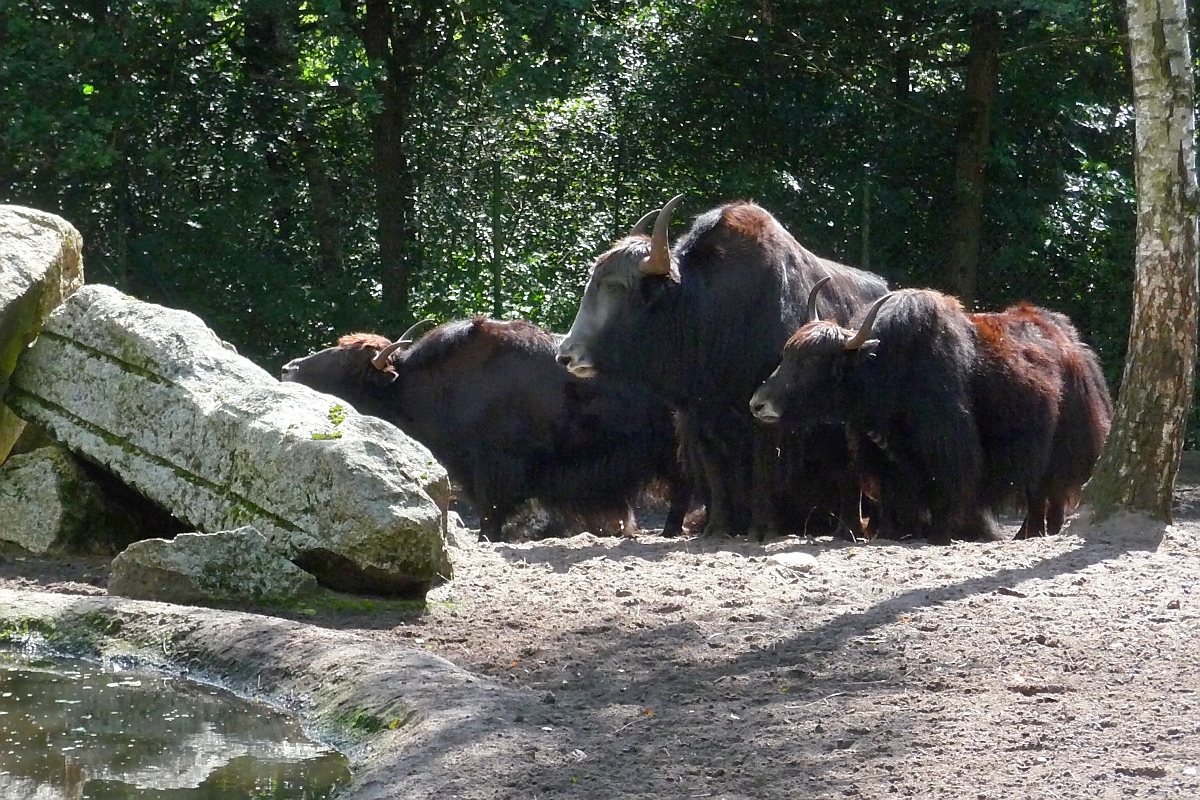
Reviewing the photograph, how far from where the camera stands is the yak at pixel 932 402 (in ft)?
29.5

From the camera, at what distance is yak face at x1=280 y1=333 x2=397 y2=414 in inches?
463

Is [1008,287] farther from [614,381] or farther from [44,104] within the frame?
[44,104]

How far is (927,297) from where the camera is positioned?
9.20 metres

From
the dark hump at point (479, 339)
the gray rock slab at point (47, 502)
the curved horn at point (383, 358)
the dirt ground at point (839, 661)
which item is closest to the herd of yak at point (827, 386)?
the dark hump at point (479, 339)

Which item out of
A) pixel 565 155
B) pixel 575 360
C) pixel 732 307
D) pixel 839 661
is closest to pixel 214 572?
pixel 839 661

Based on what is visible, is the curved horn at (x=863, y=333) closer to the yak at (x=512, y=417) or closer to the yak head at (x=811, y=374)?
the yak head at (x=811, y=374)

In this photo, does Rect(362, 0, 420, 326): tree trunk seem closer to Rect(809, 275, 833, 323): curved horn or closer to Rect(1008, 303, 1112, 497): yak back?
Rect(809, 275, 833, 323): curved horn

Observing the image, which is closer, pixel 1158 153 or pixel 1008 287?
pixel 1158 153

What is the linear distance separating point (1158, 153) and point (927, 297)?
1.91m

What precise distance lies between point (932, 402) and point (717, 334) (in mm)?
1498

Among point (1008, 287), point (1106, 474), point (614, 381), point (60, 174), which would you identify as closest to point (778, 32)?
point (1008, 287)

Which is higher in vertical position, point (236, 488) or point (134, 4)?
point (134, 4)

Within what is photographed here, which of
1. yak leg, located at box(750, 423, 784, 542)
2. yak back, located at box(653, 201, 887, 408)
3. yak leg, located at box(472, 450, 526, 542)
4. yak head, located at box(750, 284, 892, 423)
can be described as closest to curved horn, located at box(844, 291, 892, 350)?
yak head, located at box(750, 284, 892, 423)

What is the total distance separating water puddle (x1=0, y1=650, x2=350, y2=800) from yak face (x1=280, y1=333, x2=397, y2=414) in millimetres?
5599
